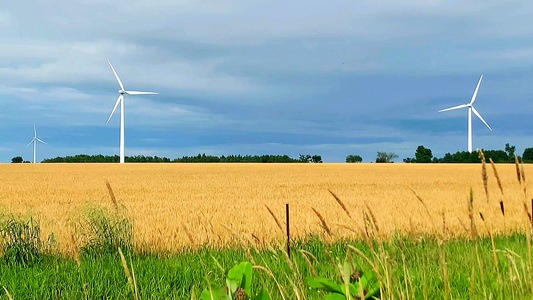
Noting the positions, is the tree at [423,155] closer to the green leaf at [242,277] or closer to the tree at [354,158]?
the tree at [354,158]

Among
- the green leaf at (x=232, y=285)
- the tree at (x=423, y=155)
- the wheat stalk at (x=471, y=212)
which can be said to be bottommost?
the green leaf at (x=232, y=285)

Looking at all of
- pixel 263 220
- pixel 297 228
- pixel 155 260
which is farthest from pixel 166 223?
pixel 155 260

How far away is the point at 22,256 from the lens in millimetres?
6379

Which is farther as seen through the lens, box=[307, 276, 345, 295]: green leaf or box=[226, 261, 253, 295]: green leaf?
box=[307, 276, 345, 295]: green leaf

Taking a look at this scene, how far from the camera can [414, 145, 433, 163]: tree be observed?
89.4 meters

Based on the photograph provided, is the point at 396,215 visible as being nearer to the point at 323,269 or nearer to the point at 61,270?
the point at 323,269

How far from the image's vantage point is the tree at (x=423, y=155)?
3519 inches

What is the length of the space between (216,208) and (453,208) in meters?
7.36

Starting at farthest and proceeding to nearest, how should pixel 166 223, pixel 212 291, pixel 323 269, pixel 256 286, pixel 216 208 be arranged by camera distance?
1. pixel 216 208
2. pixel 166 223
3. pixel 323 269
4. pixel 256 286
5. pixel 212 291

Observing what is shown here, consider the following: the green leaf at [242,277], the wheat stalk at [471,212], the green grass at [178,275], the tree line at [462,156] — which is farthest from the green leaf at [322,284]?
the tree line at [462,156]

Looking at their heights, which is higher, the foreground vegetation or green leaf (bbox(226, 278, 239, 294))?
green leaf (bbox(226, 278, 239, 294))

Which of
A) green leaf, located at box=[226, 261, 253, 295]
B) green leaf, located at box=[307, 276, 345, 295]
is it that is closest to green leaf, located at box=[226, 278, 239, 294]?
green leaf, located at box=[226, 261, 253, 295]

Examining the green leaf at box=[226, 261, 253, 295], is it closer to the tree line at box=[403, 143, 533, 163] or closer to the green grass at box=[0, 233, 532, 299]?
the green grass at box=[0, 233, 532, 299]

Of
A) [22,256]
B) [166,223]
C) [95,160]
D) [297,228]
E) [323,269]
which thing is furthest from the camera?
[95,160]
